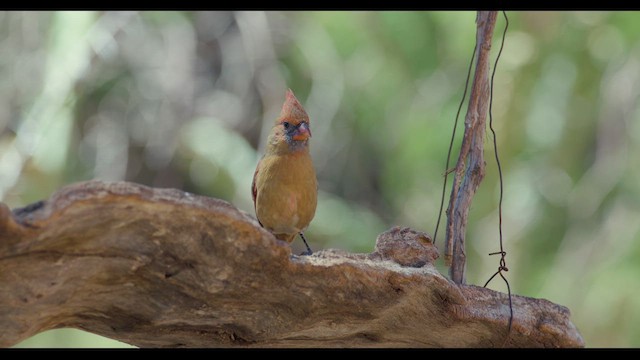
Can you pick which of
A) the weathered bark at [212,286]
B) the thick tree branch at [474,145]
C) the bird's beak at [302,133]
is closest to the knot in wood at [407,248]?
the weathered bark at [212,286]

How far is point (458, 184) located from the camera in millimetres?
3268

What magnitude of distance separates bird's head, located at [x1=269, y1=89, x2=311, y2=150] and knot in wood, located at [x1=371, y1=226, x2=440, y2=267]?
876mm

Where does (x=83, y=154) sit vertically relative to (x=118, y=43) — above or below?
below

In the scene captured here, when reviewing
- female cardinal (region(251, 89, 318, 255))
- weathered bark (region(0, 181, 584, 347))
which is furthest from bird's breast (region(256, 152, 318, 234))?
weathered bark (region(0, 181, 584, 347))

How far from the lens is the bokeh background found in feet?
26.1

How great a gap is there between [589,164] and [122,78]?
12.3 feet

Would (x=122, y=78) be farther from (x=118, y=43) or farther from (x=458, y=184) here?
(x=458, y=184)

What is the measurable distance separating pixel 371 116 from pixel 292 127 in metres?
5.57

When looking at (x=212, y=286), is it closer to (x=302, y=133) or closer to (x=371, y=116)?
(x=302, y=133)

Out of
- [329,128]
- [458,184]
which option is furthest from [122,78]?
[458,184]

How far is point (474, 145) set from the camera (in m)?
3.26

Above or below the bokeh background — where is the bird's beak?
below

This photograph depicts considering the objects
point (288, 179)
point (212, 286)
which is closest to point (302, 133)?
point (288, 179)

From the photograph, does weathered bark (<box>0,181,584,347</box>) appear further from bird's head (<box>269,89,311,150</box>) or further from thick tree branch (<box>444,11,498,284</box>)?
bird's head (<box>269,89,311,150</box>)
